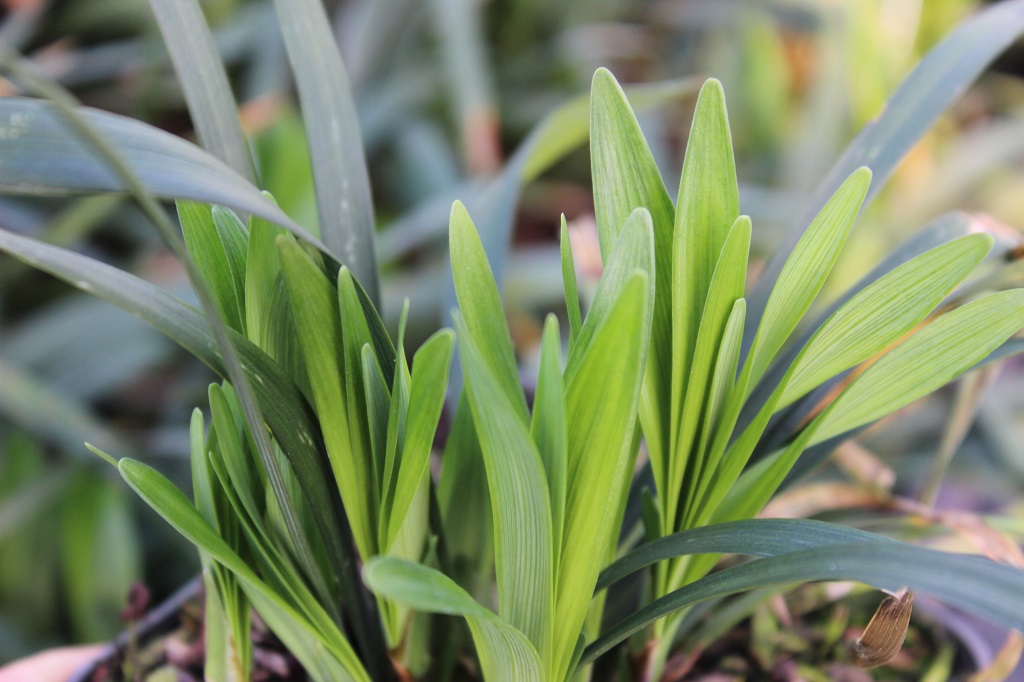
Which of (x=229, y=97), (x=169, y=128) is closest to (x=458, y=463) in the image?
(x=229, y=97)

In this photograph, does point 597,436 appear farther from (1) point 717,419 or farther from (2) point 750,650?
(2) point 750,650

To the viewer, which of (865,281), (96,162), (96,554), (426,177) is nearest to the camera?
(96,162)

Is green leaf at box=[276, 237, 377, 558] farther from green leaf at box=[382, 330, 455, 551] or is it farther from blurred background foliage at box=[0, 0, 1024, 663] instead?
blurred background foliage at box=[0, 0, 1024, 663]

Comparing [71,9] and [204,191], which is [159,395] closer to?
[71,9]

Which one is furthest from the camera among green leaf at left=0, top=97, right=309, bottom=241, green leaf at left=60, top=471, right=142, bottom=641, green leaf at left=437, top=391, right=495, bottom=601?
green leaf at left=60, top=471, right=142, bottom=641

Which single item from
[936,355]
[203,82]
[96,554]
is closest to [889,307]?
[936,355]

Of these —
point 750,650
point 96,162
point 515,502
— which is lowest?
point 750,650

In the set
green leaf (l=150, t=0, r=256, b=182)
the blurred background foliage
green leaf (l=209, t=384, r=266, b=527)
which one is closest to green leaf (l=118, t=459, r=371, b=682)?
green leaf (l=209, t=384, r=266, b=527)
